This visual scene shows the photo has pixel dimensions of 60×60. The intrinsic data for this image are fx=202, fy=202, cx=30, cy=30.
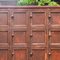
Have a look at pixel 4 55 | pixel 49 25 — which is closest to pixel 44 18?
pixel 49 25

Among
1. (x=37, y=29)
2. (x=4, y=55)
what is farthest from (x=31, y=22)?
(x=4, y=55)

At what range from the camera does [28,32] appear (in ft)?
9.74

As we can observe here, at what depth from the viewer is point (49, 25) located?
9.76 feet

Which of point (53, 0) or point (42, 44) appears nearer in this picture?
point (42, 44)

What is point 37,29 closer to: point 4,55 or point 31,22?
point 31,22

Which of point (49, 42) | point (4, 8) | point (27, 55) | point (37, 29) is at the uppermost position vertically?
point (4, 8)

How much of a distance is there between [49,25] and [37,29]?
0.61ft

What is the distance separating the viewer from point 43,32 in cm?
298

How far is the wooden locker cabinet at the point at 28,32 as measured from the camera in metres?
2.96

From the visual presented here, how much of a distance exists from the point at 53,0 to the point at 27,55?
3.58 ft

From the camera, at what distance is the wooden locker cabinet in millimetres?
2963

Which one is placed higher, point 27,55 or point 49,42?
point 49,42

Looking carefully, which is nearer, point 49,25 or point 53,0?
point 49,25

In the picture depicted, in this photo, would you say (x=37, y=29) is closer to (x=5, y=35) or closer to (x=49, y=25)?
(x=49, y=25)
